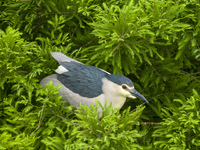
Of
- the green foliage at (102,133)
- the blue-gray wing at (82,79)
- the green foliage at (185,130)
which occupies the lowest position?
the green foliage at (185,130)

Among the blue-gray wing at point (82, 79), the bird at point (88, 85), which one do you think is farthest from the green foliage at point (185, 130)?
the blue-gray wing at point (82, 79)

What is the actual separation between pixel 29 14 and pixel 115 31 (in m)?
0.71

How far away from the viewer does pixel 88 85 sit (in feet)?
5.58

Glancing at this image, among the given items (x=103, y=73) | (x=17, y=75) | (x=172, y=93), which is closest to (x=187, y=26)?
(x=172, y=93)

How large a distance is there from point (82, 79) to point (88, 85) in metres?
0.05

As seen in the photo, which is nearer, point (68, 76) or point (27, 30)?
point (68, 76)

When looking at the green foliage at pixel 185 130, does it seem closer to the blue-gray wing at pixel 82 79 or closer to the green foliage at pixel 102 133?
the green foliage at pixel 102 133

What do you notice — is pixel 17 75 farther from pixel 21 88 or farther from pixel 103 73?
pixel 103 73

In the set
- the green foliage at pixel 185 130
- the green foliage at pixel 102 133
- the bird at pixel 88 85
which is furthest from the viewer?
the bird at pixel 88 85

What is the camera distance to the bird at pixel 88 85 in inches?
66.1

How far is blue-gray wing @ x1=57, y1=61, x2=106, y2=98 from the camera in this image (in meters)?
1.69

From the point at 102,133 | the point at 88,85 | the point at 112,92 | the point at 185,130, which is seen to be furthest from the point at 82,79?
the point at 185,130

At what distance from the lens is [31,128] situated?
5.37 ft

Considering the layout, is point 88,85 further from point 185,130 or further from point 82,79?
point 185,130
